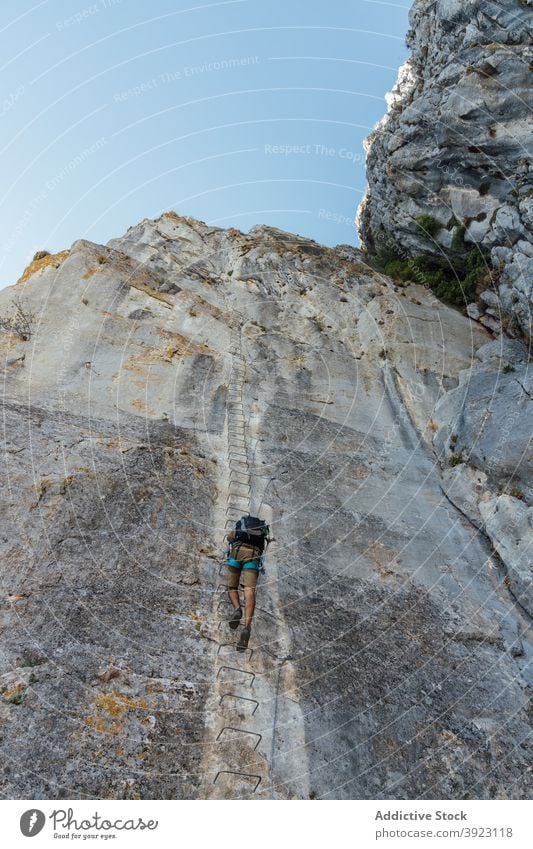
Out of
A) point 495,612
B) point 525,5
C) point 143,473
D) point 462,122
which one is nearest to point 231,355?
point 143,473

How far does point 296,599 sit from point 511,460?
28.5 ft

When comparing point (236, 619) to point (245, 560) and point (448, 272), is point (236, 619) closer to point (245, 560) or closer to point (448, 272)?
point (245, 560)

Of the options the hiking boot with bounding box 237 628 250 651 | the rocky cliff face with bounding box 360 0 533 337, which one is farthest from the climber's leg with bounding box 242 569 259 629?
the rocky cliff face with bounding box 360 0 533 337

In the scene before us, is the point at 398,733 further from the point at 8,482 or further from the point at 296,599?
the point at 8,482

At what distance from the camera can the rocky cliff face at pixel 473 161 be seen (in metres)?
23.5

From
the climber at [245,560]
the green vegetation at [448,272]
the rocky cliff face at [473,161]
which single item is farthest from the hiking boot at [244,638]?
the green vegetation at [448,272]

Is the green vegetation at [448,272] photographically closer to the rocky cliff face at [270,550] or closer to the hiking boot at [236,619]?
the rocky cliff face at [270,550]

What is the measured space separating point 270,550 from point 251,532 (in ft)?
8.40

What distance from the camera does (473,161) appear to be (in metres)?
25.7

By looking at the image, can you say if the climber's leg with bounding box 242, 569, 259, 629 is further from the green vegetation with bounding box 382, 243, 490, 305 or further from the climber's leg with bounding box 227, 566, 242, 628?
the green vegetation with bounding box 382, 243, 490, 305

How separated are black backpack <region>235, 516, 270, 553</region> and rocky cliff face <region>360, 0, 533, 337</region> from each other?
14.8 metres

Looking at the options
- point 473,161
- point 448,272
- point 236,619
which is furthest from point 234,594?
point 473,161

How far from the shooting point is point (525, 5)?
2536cm

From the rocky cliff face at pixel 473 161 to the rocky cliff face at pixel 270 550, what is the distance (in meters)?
3.64
